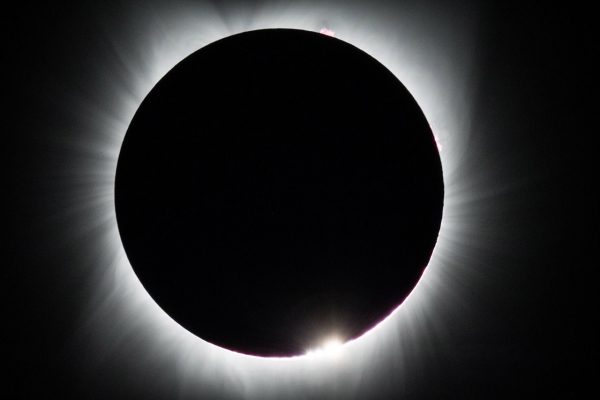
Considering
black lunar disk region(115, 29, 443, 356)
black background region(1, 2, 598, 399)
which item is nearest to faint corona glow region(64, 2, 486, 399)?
black background region(1, 2, 598, 399)

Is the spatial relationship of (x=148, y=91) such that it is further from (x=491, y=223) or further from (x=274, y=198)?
(x=491, y=223)

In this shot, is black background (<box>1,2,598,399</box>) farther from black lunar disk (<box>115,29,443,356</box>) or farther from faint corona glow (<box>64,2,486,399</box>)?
black lunar disk (<box>115,29,443,356</box>)

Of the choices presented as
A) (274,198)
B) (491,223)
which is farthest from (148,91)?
(491,223)

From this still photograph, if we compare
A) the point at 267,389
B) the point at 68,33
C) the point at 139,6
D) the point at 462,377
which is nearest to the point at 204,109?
the point at 139,6

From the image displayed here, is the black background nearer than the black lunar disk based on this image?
No

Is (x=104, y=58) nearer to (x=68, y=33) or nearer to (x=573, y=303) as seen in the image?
(x=68, y=33)

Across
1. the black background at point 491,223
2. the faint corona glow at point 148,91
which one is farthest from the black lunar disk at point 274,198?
the black background at point 491,223
